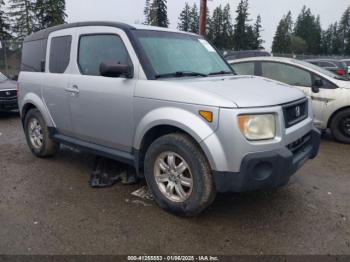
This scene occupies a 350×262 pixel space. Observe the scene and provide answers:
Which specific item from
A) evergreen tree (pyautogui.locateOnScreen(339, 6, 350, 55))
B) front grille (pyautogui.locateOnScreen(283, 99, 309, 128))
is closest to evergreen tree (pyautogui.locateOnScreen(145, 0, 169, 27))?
front grille (pyautogui.locateOnScreen(283, 99, 309, 128))

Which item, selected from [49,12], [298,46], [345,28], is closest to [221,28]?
[298,46]

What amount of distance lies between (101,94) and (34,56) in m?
2.08

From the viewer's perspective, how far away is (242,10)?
77.2 metres

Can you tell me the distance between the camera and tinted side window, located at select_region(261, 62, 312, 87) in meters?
6.85

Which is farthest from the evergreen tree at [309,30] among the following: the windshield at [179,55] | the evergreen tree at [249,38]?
the windshield at [179,55]

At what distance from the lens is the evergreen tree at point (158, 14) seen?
166ft

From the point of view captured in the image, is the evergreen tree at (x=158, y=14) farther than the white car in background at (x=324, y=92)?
Yes

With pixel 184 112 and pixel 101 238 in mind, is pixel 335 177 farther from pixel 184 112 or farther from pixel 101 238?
pixel 101 238

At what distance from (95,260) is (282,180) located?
5.89 feet

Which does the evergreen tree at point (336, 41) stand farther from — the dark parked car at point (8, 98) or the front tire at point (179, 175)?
the front tire at point (179, 175)

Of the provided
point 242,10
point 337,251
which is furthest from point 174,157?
point 242,10

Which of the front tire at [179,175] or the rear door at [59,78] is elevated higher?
the rear door at [59,78]

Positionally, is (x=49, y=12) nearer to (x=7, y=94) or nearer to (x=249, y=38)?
(x=7, y=94)

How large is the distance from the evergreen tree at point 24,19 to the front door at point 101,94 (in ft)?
165
